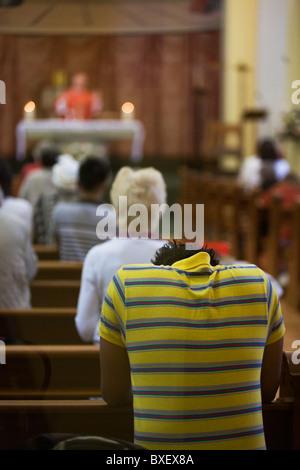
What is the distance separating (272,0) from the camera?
13.0m

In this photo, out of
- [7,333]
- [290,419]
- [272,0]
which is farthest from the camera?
[272,0]

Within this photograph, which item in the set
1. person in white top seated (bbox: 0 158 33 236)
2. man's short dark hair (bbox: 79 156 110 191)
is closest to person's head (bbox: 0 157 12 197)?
person in white top seated (bbox: 0 158 33 236)

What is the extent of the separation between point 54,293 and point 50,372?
44.1 inches

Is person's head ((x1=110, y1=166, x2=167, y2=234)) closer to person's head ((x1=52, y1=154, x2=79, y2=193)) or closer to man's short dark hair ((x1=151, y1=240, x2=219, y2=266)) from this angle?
man's short dark hair ((x1=151, y1=240, x2=219, y2=266))

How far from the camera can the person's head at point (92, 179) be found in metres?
3.69

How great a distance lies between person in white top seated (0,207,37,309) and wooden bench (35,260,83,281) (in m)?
0.41

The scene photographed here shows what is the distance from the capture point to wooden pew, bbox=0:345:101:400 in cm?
241

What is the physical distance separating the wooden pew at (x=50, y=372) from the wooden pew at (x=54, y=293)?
92 centimetres

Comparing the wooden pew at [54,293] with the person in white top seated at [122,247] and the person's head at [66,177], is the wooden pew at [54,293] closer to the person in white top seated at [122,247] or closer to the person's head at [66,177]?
the person in white top seated at [122,247]

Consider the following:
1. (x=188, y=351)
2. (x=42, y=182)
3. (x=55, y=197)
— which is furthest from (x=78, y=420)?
(x=42, y=182)

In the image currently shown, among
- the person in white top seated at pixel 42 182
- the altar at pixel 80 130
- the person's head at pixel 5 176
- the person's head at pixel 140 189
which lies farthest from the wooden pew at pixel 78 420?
the altar at pixel 80 130

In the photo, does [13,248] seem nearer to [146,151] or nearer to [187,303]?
[187,303]
